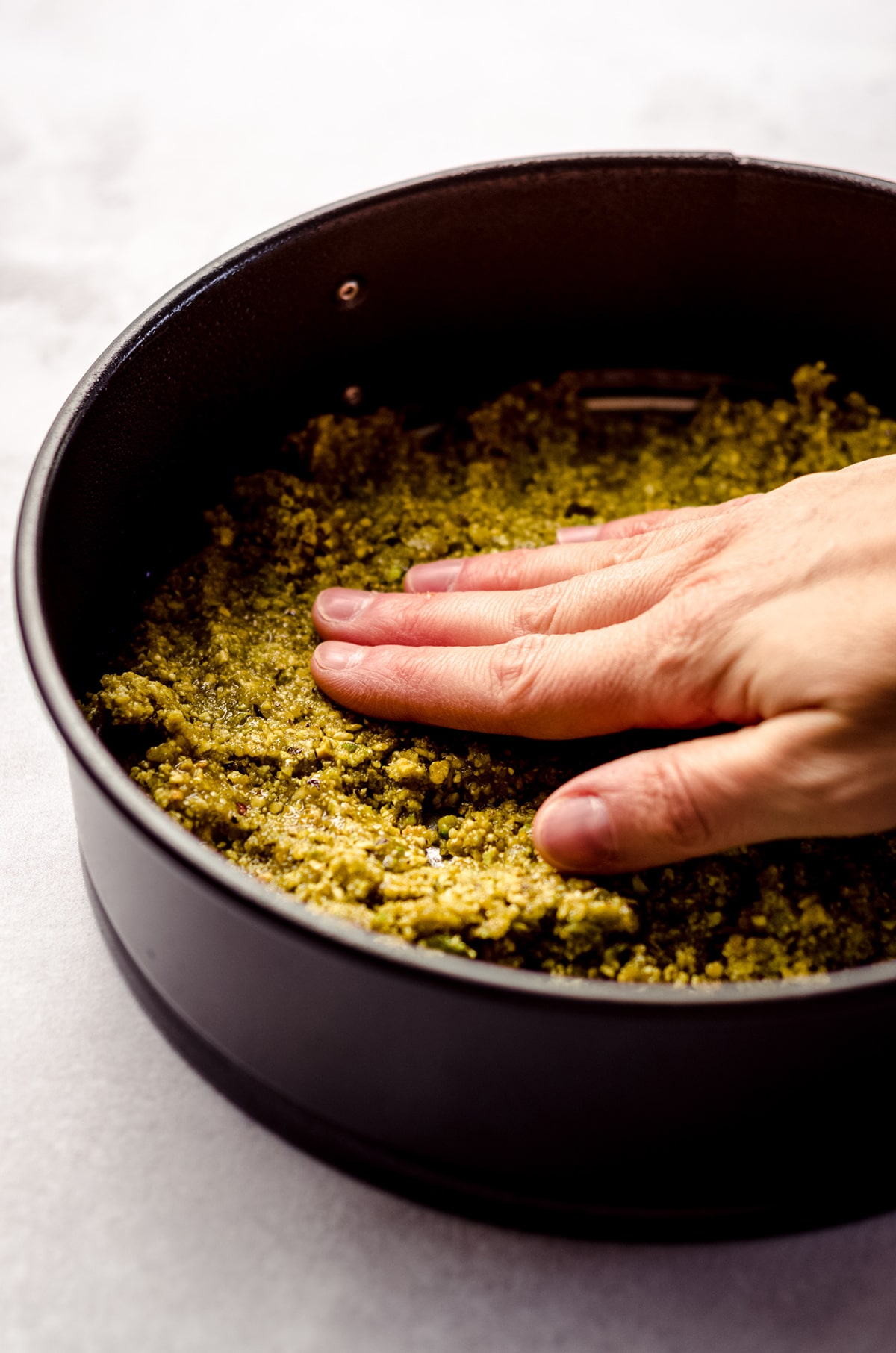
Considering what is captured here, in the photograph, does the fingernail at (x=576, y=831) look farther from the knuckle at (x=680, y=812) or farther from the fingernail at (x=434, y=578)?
the fingernail at (x=434, y=578)

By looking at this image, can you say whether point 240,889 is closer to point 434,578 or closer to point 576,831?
point 576,831

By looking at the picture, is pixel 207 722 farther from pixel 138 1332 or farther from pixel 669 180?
pixel 669 180

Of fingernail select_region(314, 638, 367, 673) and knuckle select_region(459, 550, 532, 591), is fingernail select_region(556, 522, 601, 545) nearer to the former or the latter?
knuckle select_region(459, 550, 532, 591)

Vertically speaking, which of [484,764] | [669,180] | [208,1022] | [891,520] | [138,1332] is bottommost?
[138,1332]

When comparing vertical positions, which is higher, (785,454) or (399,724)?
(785,454)

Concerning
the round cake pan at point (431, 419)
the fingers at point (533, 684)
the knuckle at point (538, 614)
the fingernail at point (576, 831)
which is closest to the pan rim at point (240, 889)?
the round cake pan at point (431, 419)

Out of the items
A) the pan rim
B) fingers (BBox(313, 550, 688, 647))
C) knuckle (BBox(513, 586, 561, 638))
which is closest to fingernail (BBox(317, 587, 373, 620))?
fingers (BBox(313, 550, 688, 647))

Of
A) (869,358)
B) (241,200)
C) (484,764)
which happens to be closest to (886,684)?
(484,764)
